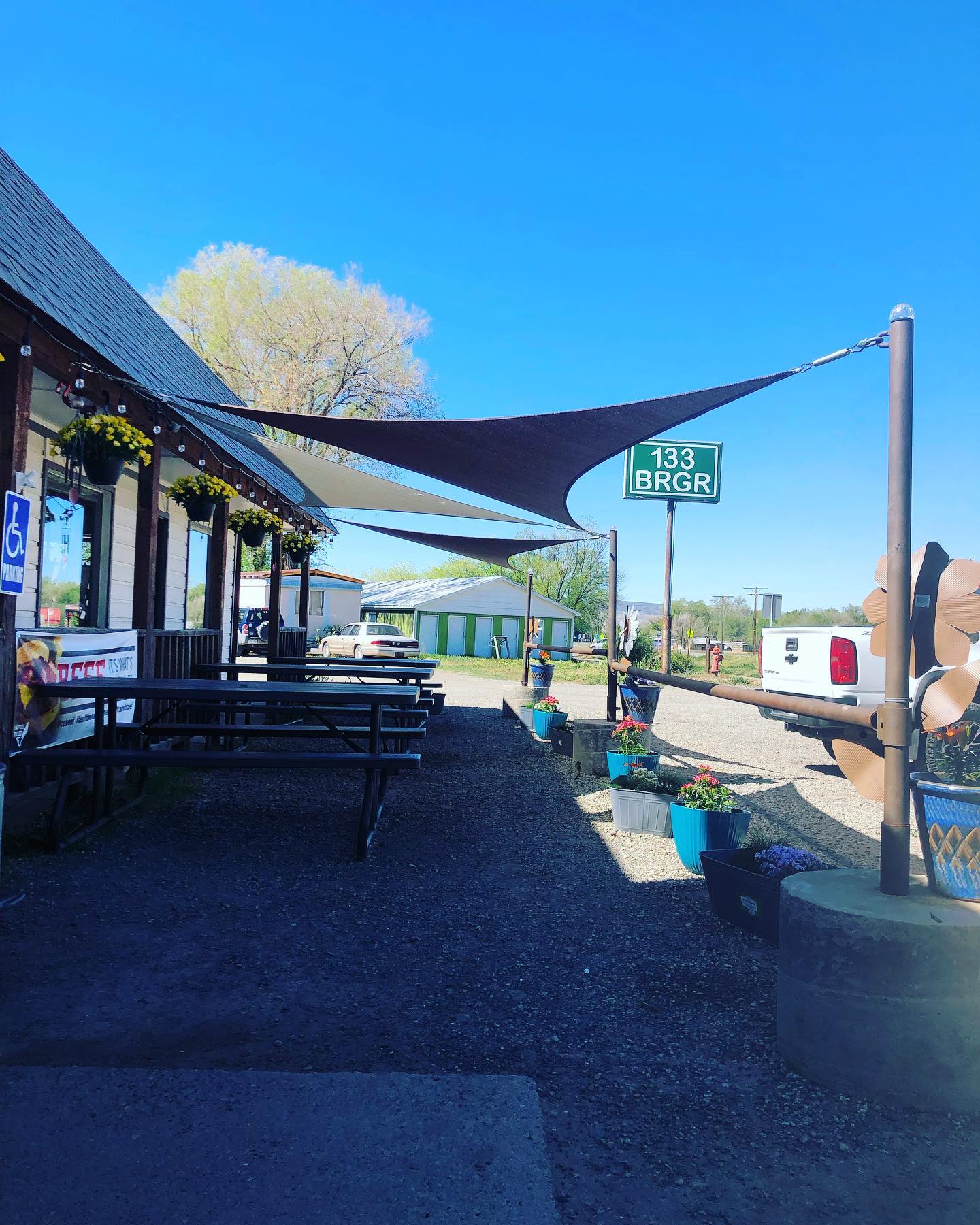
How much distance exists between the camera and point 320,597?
123 ft

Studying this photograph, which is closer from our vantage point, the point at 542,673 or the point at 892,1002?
the point at 892,1002

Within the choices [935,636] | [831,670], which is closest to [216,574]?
[831,670]

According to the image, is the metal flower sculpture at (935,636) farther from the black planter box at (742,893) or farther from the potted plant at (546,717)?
the potted plant at (546,717)

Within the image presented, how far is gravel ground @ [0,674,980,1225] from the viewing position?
2283 millimetres

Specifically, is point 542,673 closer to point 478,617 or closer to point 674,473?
point 674,473

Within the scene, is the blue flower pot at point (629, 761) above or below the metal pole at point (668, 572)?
below

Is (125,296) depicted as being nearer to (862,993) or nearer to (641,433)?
(641,433)

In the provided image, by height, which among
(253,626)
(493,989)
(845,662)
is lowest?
(493,989)

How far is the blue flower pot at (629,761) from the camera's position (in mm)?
6949

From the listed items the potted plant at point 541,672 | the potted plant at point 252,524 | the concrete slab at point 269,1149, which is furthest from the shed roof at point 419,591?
the concrete slab at point 269,1149

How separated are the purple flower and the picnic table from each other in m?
2.18

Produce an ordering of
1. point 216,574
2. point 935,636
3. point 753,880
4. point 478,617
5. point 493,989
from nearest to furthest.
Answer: point 935,636
point 493,989
point 753,880
point 216,574
point 478,617

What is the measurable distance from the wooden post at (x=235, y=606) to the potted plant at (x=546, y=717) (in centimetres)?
428

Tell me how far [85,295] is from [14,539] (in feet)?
8.74
